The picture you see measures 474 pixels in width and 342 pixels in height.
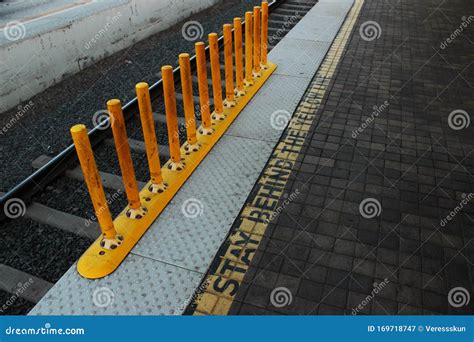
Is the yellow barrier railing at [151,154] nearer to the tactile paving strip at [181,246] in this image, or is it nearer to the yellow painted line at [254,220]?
the tactile paving strip at [181,246]

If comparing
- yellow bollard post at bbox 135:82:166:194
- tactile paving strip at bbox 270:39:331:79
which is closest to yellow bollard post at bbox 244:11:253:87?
tactile paving strip at bbox 270:39:331:79

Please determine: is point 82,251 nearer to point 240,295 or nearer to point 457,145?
point 240,295

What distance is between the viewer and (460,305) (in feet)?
9.10

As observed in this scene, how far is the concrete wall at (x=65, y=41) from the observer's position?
19.4 ft

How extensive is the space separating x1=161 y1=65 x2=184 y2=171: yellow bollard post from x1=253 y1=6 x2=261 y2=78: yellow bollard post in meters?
2.52

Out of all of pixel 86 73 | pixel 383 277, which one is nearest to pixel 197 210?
pixel 383 277

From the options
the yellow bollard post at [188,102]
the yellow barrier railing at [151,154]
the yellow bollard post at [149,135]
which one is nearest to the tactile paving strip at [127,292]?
the yellow barrier railing at [151,154]

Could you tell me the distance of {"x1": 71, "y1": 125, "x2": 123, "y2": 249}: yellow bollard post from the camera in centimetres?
267

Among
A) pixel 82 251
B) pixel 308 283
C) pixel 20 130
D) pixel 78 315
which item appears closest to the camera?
pixel 78 315

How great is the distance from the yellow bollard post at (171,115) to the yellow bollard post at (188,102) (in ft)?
0.94

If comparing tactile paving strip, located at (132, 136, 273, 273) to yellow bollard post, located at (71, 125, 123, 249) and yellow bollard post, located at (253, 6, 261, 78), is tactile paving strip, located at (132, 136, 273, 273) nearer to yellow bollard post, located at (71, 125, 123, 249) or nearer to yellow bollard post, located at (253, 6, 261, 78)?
yellow bollard post, located at (71, 125, 123, 249)

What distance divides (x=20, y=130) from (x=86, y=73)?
218 cm

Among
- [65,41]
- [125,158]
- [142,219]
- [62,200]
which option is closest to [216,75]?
[125,158]

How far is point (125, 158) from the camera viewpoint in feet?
10.4
